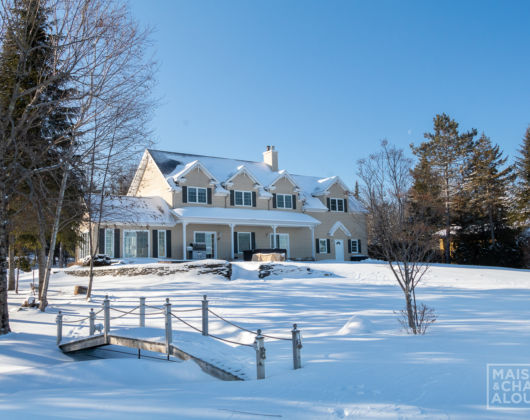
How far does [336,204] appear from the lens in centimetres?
3700

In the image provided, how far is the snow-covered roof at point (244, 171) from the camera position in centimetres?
3078

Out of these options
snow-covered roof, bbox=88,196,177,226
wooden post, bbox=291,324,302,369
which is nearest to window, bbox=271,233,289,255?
snow-covered roof, bbox=88,196,177,226

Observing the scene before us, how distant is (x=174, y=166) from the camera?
31.2 meters

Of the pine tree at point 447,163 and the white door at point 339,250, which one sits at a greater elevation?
the pine tree at point 447,163

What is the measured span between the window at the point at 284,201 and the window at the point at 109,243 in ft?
39.8

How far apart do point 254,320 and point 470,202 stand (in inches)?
1216

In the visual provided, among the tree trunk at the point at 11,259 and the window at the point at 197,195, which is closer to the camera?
the tree trunk at the point at 11,259

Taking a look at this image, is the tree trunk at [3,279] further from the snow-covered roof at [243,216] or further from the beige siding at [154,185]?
the beige siding at [154,185]

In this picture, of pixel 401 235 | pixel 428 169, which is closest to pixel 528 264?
pixel 428 169

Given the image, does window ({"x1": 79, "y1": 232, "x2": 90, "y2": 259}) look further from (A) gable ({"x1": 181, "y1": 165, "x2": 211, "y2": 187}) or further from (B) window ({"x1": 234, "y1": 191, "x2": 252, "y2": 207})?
(B) window ({"x1": 234, "y1": 191, "x2": 252, "y2": 207})

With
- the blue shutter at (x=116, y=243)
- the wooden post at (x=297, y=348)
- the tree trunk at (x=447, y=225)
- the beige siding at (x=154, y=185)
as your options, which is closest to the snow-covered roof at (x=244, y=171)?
the beige siding at (x=154, y=185)

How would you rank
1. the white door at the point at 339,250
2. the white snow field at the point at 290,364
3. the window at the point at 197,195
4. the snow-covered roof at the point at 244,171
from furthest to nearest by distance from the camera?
the white door at the point at 339,250 → the snow-covered roof at the point at 244,171 → the window at the point at 197,195 → the white snow field at the point at 290,364

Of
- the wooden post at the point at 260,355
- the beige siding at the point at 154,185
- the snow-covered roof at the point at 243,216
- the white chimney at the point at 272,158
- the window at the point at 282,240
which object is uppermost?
the white chimney at the point at 272,158

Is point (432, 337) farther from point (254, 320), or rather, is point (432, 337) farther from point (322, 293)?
point (322, 293)
